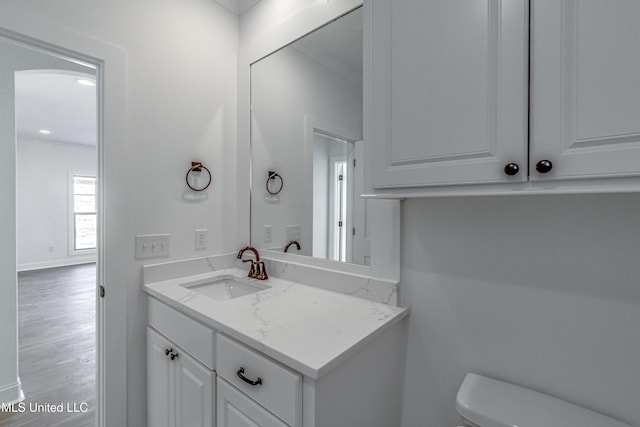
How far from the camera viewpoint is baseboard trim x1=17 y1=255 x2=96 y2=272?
5.81 m

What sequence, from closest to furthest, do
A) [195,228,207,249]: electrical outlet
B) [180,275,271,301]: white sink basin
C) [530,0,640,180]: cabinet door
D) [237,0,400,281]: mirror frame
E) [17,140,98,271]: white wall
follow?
[530,0,640,180]: cabinet door → [237,0,400,281]: mirror frame → [180,275,271,301]: white sink basin → [195,228,207,249]: electrical outlet → [17,140,98,271]: white wall

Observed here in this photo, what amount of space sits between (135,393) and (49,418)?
2.92 feet

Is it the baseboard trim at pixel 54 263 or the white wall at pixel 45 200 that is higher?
the white wall at pixel 45 200

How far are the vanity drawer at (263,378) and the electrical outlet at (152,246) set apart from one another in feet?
2.41

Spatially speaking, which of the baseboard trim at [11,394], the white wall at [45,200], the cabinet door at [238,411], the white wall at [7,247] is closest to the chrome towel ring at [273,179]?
the cabinet door at [238,411]

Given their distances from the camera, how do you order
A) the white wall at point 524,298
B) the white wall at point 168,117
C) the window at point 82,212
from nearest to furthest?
the white wall at point 524,298
the white wall at point 168,117
the window at point 82,212

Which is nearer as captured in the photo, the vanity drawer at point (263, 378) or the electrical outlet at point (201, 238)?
the vanity drawer at point (263, 378)

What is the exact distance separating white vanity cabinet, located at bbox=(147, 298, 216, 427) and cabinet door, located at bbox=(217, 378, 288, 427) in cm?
6

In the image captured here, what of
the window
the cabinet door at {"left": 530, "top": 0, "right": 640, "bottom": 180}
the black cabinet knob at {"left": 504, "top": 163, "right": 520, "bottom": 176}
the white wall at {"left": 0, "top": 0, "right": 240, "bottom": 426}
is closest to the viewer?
the cabinet door at {"left": 530, "top": 0, "right": 640, "bottom": 180}

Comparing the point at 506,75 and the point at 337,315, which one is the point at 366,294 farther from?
the point at 506,75

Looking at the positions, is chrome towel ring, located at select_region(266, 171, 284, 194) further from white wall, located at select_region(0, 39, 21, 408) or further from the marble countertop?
white wall, located at select_region(0, 39, 21, 408)

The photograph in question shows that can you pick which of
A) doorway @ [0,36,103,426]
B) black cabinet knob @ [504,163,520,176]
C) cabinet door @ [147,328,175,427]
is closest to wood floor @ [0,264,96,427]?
doorway @ [0,36,103,426]

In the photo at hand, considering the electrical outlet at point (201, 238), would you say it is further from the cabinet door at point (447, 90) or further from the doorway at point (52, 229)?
the cabinet door at point (447, 90)

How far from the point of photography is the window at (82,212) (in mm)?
6508
